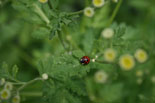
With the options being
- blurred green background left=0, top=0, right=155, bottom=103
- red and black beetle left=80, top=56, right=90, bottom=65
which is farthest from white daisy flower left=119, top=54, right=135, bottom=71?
blurred green background left=0, top=0, right=155, bottom=103

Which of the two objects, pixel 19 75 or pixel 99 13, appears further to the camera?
pixel 19 75

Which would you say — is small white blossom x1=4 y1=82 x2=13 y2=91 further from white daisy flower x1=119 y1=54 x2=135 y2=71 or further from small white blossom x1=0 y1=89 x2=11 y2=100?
white daisy flower x1=119 y1=54 x2=135 y2=71

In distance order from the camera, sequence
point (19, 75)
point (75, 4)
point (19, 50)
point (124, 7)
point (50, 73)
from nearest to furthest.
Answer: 1. point (50, 73)
2. point (19, 75)
3. point (19, 50)
4. point (124, 7)
5. point (75, 4)

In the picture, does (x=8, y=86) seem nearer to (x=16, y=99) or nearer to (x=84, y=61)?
(x=16, y=99)

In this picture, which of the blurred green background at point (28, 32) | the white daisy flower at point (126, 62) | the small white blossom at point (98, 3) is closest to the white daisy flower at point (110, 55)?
the white daisy flower at point (126, 62)

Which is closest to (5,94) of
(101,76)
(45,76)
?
(45,76)

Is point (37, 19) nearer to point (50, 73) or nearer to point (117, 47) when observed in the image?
point (50, 73)

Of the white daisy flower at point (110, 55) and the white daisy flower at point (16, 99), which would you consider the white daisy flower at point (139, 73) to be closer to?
the white daisy flower at point (110, 55)

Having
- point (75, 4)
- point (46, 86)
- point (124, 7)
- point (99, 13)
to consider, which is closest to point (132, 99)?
point (99, 13)
